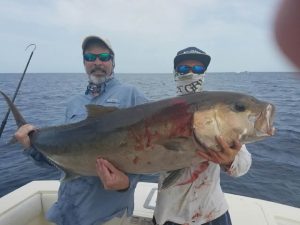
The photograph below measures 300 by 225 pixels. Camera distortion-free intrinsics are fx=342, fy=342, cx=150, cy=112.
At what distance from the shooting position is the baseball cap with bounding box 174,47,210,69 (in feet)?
9.79

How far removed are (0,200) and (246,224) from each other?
3.17m

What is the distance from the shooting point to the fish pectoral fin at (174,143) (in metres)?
2.46

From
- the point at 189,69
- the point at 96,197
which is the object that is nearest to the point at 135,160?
the point at 96,197

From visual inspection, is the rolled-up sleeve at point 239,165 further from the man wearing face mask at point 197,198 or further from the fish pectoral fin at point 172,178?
the fish pectoral fin at point 172,178

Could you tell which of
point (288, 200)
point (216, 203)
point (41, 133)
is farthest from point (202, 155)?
point (288, 200)

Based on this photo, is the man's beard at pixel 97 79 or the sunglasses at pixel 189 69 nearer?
the sunglasses at pixel 189 69

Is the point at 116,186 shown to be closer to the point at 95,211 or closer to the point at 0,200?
the point at 95,211

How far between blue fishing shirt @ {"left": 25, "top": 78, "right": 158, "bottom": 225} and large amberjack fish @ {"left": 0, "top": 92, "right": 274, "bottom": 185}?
0.18 metres

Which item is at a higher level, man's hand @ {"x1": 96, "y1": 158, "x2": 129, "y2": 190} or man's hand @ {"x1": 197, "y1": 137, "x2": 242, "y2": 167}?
man's hand @ {"x1": 197, "y1": 137, "x2": 242, "y2": 167}

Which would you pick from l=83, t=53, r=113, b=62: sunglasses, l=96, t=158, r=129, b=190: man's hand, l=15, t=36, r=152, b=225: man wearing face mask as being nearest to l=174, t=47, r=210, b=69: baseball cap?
l=15, t=36, r=152, b=225: man wearing face mask

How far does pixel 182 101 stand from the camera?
8.47ft

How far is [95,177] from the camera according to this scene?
10.2 ft

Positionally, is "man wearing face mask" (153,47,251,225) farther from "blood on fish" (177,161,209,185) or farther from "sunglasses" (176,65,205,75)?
"sunglasses" (176,65,205,75)

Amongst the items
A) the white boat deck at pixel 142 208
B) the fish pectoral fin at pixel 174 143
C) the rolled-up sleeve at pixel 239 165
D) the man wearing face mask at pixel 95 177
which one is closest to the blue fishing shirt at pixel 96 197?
the man wearing face mask at pixel 95 177
